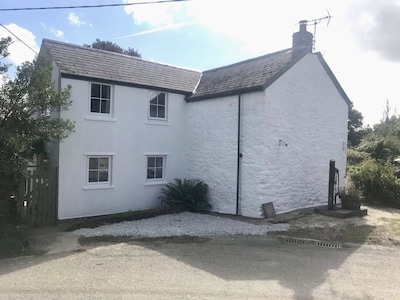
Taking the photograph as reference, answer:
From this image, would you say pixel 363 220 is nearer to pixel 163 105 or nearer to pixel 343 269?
pixel 343 269

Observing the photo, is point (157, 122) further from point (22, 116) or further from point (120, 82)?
point (22, 116)

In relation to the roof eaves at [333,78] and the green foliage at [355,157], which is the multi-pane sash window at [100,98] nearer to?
the roof eaves at [333,78]

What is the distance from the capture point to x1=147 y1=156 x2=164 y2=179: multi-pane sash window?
14.4 m

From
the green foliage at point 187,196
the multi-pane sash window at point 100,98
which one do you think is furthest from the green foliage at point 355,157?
the multi-pane sash window at point 100,98

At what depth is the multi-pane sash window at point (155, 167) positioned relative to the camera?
14430mm

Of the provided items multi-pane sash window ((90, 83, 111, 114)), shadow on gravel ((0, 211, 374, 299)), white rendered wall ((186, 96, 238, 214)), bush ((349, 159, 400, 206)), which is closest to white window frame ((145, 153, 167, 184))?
white rendered wall ((186, 96, 238, 214))

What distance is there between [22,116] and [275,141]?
842cm

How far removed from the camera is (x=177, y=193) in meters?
14.1

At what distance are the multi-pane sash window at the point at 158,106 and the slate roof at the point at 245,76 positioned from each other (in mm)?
1192

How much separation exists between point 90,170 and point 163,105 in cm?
418

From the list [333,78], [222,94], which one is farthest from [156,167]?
[333,78]

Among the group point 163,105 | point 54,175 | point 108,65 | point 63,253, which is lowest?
point 63,253

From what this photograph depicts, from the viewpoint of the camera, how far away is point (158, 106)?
14.6 m

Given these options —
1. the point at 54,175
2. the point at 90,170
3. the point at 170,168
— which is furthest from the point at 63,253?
the point at 170,168
